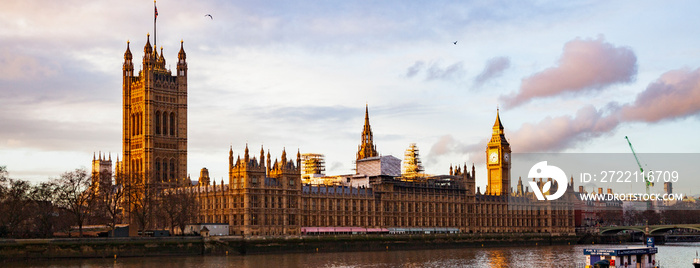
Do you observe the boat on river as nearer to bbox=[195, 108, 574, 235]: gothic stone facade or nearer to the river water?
the river water

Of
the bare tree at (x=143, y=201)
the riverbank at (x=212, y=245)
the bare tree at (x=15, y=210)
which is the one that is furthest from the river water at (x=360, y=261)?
the bare tree at (x=143, y=201)

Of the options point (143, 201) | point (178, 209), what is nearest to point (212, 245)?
point (178, 209)

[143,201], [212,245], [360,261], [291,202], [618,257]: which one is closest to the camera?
[618,257]

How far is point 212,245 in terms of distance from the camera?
133 metres

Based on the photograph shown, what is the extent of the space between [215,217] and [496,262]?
5782 cm

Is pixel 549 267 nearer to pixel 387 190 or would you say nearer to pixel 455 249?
pixel 455 249

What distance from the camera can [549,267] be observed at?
112438 millimetres

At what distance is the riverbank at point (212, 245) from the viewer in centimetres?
11594

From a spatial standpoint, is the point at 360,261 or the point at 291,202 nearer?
the point at 360,261

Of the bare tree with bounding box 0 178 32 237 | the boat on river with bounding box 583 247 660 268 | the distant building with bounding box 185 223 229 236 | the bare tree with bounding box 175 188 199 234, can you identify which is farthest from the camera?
the distant building with bounding box 185 223 229 236

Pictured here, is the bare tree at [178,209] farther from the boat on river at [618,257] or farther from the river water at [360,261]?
the boat on river at [618,257]

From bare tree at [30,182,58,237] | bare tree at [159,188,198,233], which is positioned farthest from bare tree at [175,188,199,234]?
bare tree at [30,182,58,237]

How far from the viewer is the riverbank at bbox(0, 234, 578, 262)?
11594cm

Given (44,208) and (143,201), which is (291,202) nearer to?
(143,201)
